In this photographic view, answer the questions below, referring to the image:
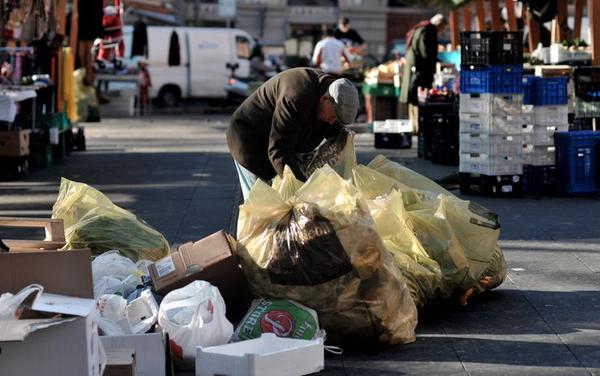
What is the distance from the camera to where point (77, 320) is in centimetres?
496

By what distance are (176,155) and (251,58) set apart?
17857mm

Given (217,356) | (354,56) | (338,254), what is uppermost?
(354,56)

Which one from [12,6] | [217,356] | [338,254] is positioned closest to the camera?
[217,356]

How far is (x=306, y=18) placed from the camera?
5256 cm

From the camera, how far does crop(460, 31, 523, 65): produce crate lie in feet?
40.3

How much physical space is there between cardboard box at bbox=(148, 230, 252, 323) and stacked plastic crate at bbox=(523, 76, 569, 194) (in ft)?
21.5

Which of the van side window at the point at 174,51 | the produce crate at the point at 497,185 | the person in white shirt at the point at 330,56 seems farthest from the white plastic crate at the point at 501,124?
the van side window at the point at 174,51

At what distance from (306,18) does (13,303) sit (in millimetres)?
48209

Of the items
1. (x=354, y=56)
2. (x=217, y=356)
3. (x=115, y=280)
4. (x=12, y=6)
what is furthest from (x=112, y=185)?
(x=354, y=56)

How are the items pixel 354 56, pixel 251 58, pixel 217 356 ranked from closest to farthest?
1. pixel 217 356
2. pixel 354 56
3. pixel 251 58

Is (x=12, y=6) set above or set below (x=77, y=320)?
above

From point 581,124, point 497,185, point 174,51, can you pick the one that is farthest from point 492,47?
point 174,51

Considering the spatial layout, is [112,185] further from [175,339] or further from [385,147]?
[175,339]

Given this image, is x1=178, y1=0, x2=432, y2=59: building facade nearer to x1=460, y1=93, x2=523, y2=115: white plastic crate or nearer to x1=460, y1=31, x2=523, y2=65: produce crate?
x1=460, y1=93, x2=523, y2=115: white plastic crate
